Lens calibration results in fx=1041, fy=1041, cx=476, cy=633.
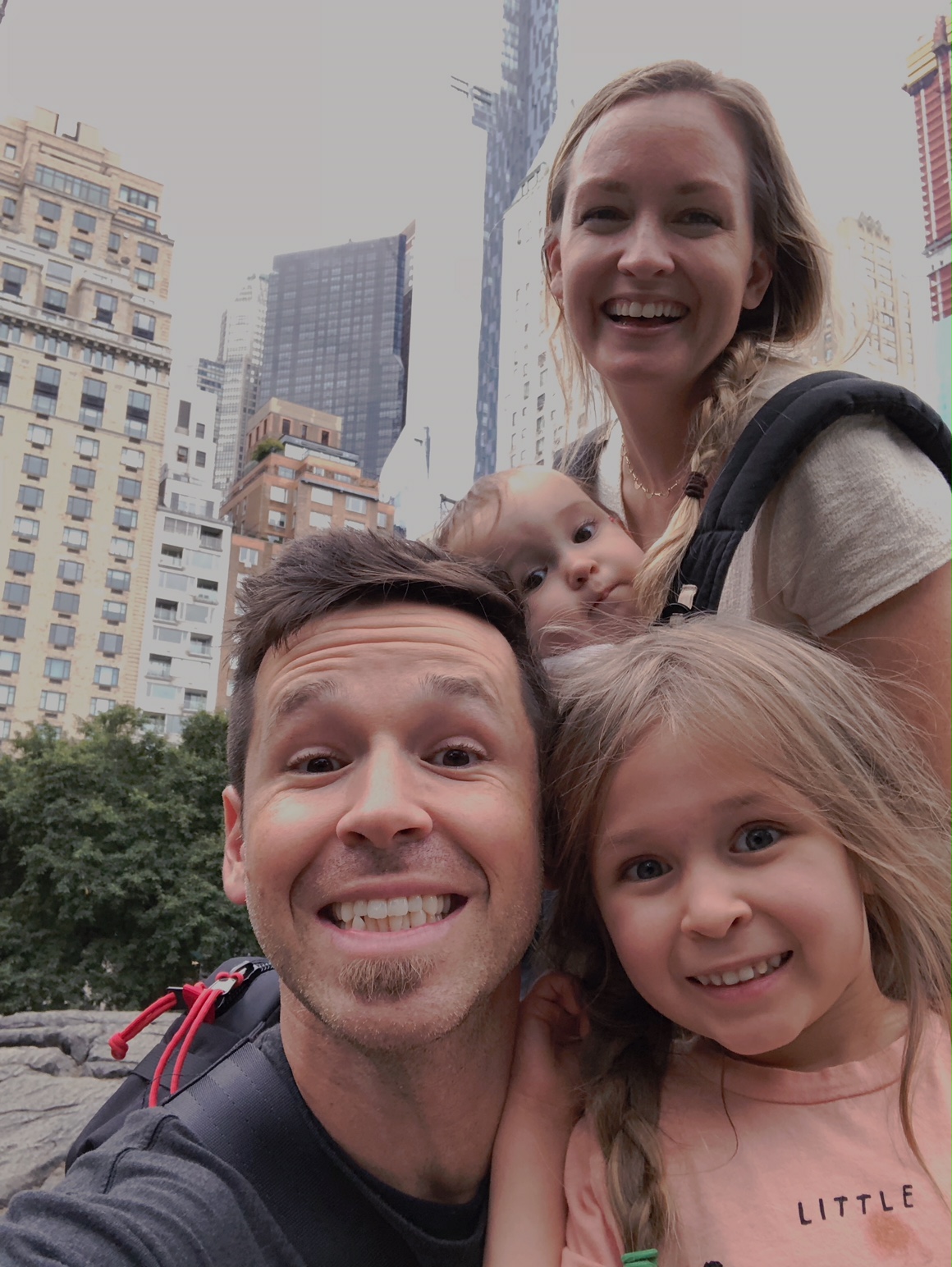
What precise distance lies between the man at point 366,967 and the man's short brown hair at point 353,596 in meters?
0.04

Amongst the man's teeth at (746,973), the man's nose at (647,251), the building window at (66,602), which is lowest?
the man's teeth at (746,973)

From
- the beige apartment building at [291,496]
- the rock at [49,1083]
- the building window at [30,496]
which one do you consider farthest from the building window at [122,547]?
the rock at [49,1083]

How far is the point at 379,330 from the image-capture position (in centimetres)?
8800

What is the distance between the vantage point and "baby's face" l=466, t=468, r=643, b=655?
2414 mm

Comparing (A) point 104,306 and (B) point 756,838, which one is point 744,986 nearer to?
(B) point 756,838

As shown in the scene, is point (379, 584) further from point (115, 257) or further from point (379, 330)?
point (379, 330)

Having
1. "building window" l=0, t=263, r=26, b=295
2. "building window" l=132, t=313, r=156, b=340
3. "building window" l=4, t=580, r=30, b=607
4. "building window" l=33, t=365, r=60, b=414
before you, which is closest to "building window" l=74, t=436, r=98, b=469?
"building window" l=33, t=365, r=60, b=414

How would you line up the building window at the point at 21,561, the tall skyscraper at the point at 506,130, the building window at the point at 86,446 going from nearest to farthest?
1. the tall skyscraper at the point at 506,130
2. the building window at the point at 21,561
3. the building window at the point at 86,446

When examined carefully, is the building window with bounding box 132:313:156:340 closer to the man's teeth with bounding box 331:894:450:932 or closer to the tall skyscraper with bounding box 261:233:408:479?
the tall skyscraper with bounding box 261:233:408:479

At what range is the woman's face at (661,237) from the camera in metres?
2.15

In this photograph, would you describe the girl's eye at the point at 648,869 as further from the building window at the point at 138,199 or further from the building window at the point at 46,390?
the building window at the point at 138,199

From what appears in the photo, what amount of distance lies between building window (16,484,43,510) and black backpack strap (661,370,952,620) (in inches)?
2162

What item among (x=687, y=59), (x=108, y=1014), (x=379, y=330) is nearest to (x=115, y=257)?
(x=379, y=330)

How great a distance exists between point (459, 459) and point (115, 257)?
39095 mm
